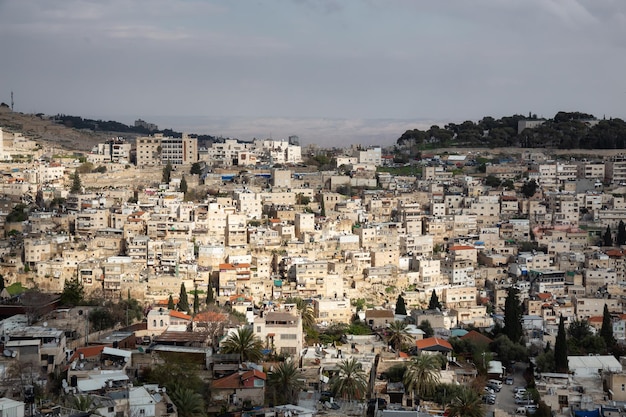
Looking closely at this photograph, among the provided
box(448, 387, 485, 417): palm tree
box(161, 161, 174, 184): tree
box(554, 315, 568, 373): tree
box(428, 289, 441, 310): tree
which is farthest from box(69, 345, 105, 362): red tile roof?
box(161, 161, 174, 184): tree

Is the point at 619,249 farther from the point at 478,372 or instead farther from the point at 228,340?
the point at 228,340

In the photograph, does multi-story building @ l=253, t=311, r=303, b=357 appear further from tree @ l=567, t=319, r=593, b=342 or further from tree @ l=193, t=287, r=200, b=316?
tree @ l=567, t=319, r=593, b=342

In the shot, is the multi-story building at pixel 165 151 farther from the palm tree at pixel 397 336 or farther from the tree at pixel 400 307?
the palm tree at pixel 397 336

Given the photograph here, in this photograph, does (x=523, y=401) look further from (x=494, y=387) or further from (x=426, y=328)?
(x=426, y=328)

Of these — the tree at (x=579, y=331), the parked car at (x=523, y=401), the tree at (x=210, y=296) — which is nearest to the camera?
the parked car at (x=523, y=401)

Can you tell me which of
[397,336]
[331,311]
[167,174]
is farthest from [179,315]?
[167,174]

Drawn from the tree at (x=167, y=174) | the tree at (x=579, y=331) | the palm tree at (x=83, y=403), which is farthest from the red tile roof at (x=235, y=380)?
the tree at (x=167, y=174)

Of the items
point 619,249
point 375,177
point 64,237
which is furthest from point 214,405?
point 375,177
